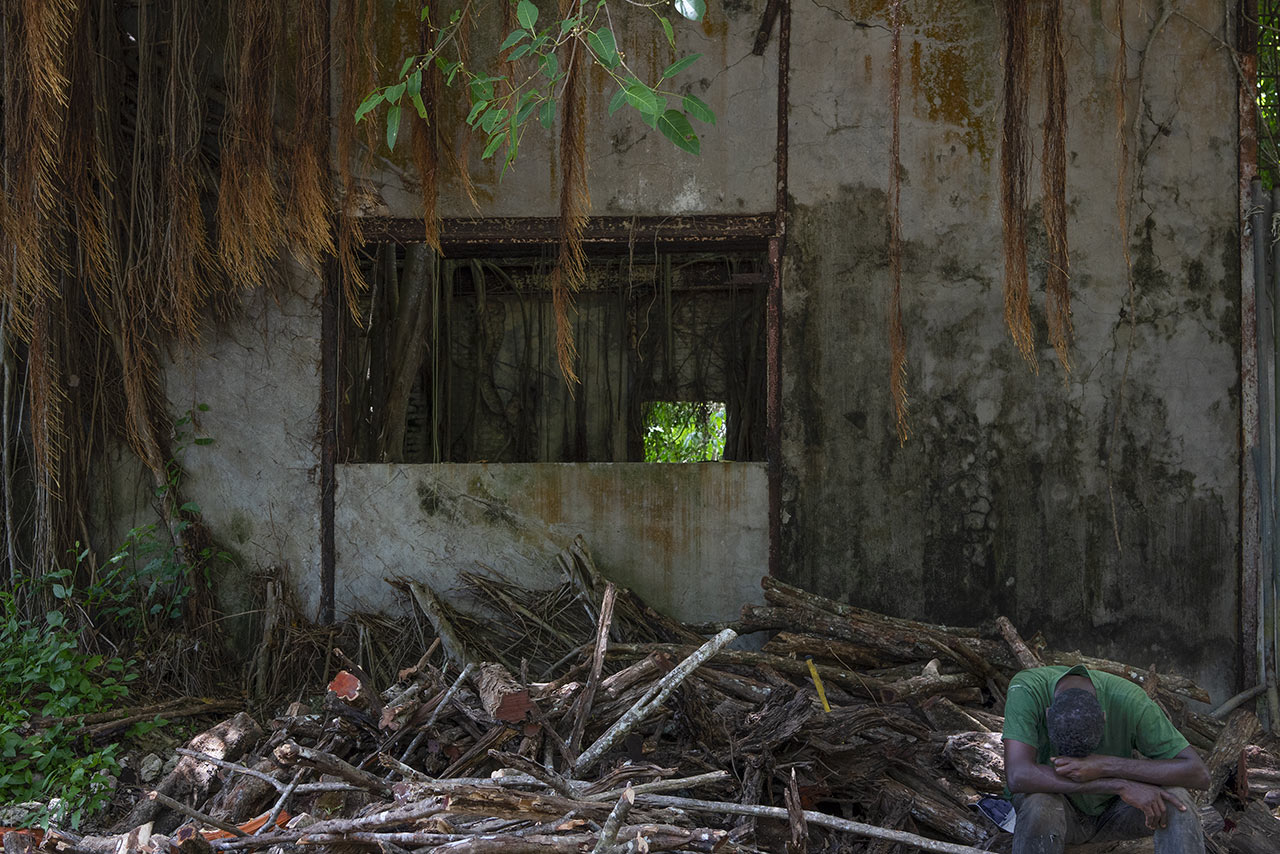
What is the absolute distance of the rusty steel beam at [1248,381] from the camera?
4.86m

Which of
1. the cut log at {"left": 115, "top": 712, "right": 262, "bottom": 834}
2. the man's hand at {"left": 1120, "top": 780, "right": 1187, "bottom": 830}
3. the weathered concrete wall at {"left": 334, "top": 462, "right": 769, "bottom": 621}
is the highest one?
the weathered concrete wall at {"left": 334, "top": 462, "right": 769, "bottom": 621}

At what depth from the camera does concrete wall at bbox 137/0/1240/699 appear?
4.93 m

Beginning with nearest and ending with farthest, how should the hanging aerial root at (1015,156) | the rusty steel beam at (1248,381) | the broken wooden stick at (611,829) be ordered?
the broken wooden stick at (611,829), the hanging aerial root at (1015,156), the rusty steel beam at (1248,381)

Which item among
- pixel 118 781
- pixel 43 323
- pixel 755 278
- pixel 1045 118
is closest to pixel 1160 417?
pixel 1045 118

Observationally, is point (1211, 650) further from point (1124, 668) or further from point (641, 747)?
point (641, 747)

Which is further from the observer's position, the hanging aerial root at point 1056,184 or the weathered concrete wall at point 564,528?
the weathered concrete wall at point 564,528

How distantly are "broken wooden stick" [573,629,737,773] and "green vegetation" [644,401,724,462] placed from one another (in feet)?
17.6

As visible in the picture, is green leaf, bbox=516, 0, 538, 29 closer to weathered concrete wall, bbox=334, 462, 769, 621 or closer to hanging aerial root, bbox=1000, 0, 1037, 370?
weathered concrete wall, bbox=334, 462, 769, 621

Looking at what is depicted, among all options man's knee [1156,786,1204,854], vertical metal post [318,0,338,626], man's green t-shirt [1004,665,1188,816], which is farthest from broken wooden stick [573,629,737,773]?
vertical metal post [318,0,338,626]

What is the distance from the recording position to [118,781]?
4004 mm

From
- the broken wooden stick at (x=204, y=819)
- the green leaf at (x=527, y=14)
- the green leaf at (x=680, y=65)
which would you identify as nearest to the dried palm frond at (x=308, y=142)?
the green leaf at (x=527, y=14)

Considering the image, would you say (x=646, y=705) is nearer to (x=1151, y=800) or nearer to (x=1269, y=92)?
(x=1151, y=800)

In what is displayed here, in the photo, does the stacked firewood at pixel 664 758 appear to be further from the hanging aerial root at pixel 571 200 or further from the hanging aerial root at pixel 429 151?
the hanging aerial root at pixel 429 151

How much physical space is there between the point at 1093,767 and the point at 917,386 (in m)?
2.29
